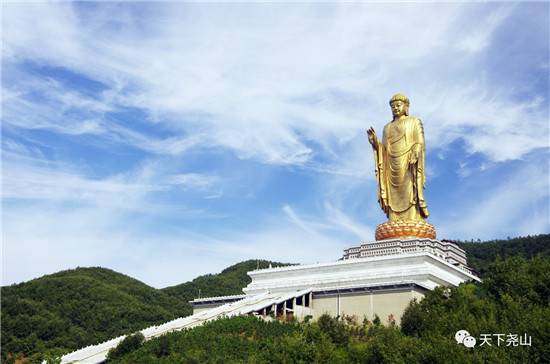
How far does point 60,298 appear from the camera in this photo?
1708 inches

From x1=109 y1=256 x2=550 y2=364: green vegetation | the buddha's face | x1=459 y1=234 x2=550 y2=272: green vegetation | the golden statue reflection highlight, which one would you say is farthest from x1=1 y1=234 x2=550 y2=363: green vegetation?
x1=459 y1=234 x2=550 y2=272: green vegetation

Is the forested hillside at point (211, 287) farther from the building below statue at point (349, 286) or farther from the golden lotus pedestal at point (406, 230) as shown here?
the golden lotus pedestal at point (406, 230)

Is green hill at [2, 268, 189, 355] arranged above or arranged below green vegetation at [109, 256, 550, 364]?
above

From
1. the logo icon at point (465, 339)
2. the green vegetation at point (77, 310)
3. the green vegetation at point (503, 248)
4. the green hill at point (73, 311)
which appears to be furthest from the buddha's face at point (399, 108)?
the green vegetation at point (503, 248)

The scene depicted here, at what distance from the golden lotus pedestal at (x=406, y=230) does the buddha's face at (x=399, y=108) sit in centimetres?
635

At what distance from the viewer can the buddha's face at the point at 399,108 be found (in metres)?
39.2

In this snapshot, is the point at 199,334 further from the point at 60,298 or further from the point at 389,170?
the point at 60,298

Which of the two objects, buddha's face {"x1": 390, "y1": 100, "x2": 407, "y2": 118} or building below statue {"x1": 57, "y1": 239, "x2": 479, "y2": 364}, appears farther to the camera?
buddha's face {"x1": 390, "y1": 100, "x2": 407, "y2": 118}

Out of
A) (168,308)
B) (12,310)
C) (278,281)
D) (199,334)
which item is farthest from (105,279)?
(199,334)

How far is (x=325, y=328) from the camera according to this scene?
78.3ft

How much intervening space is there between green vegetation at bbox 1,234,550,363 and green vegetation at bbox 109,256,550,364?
36mm

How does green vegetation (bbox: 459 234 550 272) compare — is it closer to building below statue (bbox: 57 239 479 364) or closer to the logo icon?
building below statue (bbox: 57 239 479 364)

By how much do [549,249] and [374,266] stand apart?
2965 cm

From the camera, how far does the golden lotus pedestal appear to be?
36.6 metres
